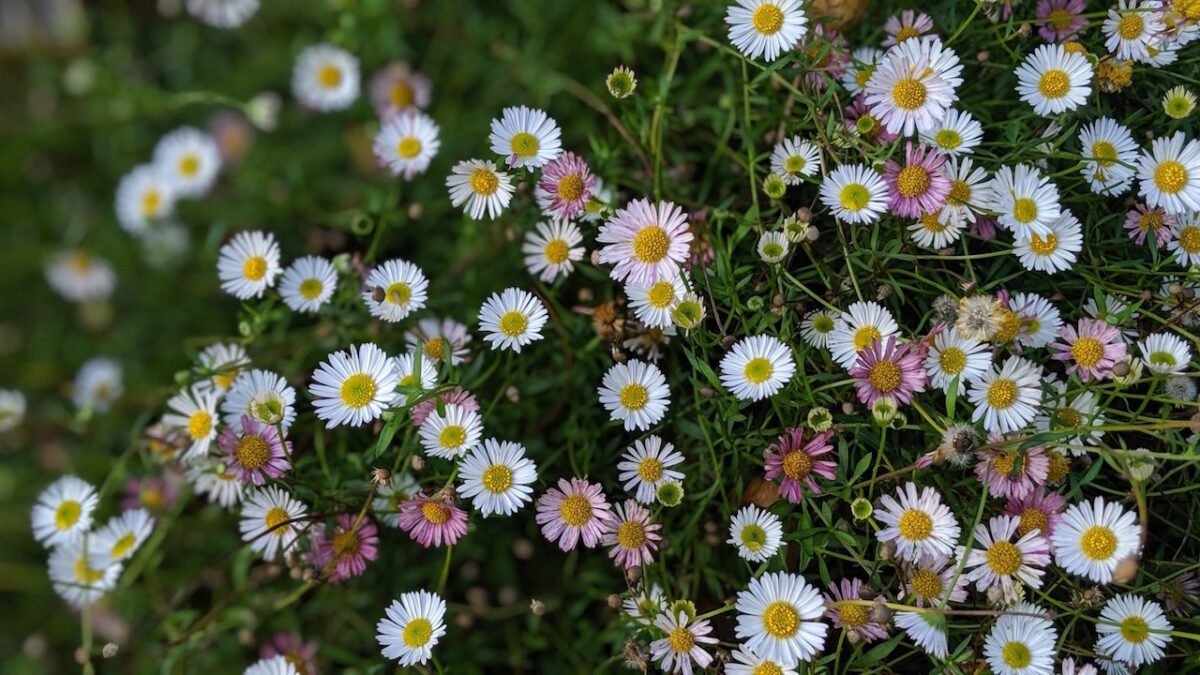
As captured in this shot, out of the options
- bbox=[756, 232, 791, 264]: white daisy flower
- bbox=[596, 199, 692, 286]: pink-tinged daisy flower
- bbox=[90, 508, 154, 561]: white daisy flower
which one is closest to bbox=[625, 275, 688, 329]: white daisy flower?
bbox=[596, 199, 692, 286]: pink-tinged daisy flower

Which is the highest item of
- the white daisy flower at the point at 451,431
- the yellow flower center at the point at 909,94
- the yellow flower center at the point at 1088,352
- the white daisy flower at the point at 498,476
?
the yellow flower center at the point at 909,94

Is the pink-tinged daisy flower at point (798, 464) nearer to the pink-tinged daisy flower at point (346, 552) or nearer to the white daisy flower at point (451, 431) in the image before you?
the white daisy flower at point (451, 431)

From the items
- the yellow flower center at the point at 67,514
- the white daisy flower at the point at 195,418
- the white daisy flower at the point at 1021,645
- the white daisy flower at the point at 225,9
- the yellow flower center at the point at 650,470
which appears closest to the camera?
the white daisy flower at the point at 1021,645

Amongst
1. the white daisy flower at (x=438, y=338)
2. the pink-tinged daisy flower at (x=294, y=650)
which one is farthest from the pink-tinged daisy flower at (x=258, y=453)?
the pink-tinged daisy flower at (x=294, y=650)

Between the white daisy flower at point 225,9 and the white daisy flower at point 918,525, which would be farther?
the white daisy flower at point 225,9

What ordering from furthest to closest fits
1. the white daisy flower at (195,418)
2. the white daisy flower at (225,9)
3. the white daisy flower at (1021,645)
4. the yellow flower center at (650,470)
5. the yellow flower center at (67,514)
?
the white daisy flower at (225,9) < the yellow flower center at (67,514) < the white daisy flower at (195,418) < the yellow flower center at (650,470) < the white daisy flower at (1021,645)

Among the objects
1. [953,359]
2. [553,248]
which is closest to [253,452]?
[553,248]

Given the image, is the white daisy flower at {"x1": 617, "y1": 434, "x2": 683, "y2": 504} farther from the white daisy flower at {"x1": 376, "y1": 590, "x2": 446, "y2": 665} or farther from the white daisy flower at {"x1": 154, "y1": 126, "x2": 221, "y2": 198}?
the white daisy flower at {"x1": 154, "y1": 126, "x2": 221, "y2": 198}
